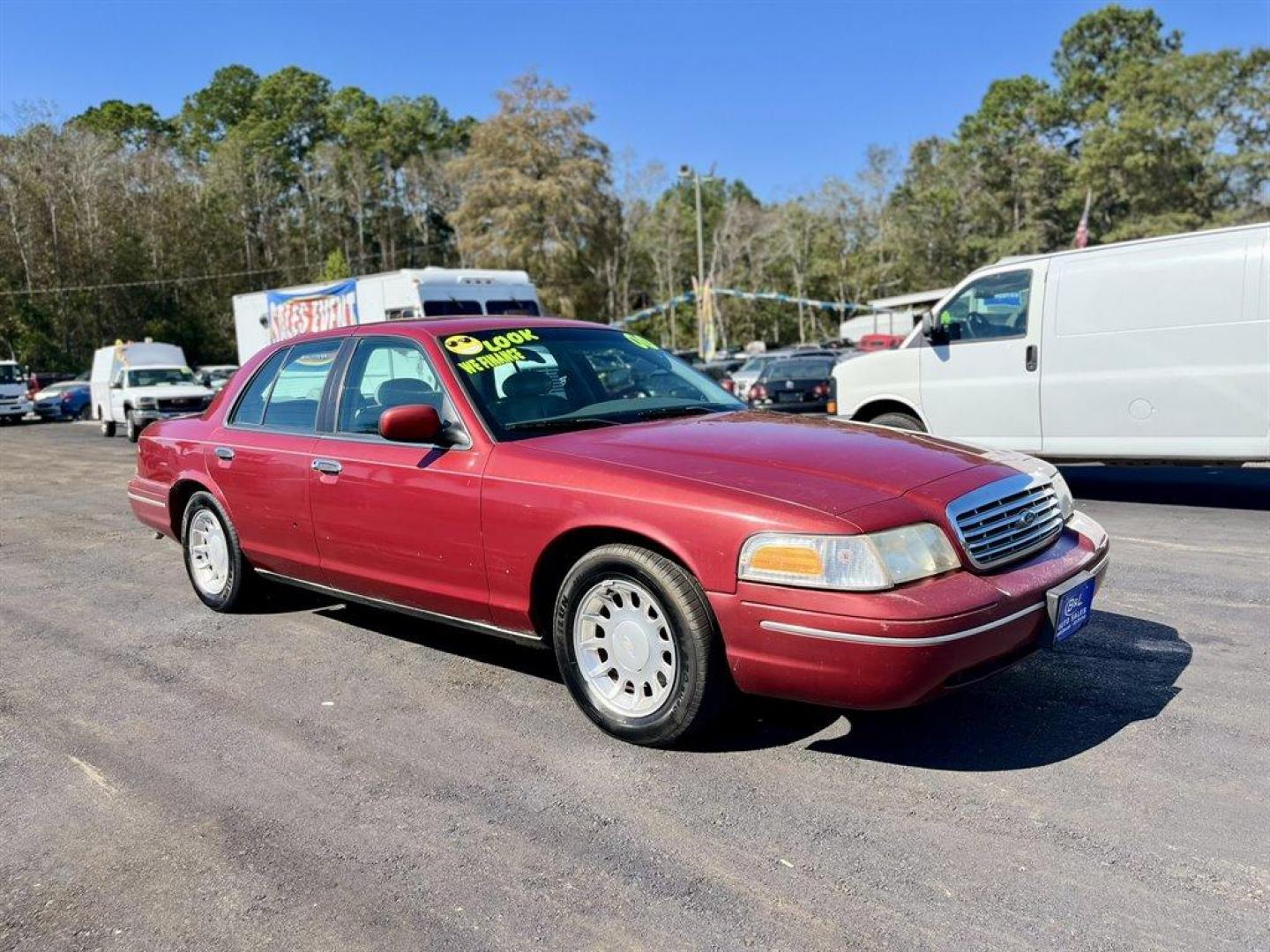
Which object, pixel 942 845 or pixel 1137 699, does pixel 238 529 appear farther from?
pixel 1137 699

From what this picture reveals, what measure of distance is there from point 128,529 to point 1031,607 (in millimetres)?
8214

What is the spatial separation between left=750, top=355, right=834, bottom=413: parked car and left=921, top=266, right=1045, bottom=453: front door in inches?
413

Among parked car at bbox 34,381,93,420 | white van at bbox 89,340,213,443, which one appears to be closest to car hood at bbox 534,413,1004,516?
white van at bbox 89,340,213,443

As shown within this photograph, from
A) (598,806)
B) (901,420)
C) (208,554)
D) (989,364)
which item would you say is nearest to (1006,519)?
(598,806)

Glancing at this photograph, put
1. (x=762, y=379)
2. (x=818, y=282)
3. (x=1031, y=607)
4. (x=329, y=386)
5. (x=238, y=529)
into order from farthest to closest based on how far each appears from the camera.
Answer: (x=818, y=282), (x=762, y=379), (x=238, y=529), (x=329, y=386), (x=1031, y=607)

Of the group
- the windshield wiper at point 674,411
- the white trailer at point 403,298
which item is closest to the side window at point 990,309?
the windshield wiper at point 674,411

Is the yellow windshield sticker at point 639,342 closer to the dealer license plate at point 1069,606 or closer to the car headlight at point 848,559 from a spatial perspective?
the car headlight at point 848,559

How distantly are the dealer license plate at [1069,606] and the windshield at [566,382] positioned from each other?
1.76 meters

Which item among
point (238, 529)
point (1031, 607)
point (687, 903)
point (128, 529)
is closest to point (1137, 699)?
point (1031, 607)

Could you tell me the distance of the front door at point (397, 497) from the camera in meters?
4.06

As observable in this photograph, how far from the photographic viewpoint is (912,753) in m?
3.52

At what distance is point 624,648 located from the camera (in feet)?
11.8

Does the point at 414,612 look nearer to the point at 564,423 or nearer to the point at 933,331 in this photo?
the point at 564,423

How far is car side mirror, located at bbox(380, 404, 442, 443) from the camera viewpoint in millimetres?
3986
